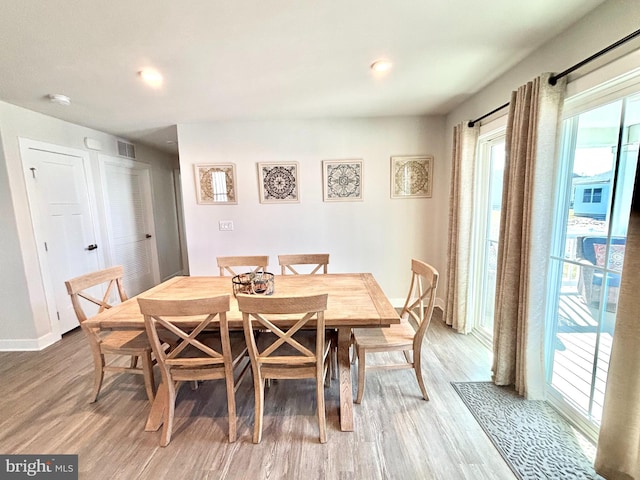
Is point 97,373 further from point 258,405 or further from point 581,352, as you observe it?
point 581,352

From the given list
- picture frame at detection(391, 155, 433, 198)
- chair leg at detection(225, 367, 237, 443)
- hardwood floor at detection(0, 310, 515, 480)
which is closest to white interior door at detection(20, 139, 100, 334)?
hardwood floor at detection(0, 310, 515, 480)

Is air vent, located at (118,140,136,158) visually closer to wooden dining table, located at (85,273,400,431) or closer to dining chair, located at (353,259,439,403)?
wooden dining table, located at (85,273,400,431)

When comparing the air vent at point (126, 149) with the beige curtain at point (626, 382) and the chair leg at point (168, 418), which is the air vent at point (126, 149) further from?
the beige curtain at point (626, 382)

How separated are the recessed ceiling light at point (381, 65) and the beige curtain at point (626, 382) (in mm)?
1554

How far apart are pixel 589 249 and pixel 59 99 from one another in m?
4.18

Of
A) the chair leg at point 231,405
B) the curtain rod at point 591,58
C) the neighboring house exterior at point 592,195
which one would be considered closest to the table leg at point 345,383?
the chair leg at point 231,405

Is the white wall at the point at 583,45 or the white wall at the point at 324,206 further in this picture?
the white wall at the point at 324,206

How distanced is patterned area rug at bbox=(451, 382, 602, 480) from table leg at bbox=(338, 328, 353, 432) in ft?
2.72

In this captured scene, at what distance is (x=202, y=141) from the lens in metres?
3.32

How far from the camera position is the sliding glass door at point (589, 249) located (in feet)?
4.60

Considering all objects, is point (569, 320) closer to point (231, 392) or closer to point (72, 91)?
point (231, 392)

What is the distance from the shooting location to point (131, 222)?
4.04 meters

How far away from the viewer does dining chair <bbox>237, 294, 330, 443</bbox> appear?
52.7 inches

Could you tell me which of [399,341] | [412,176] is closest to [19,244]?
[399,341]
